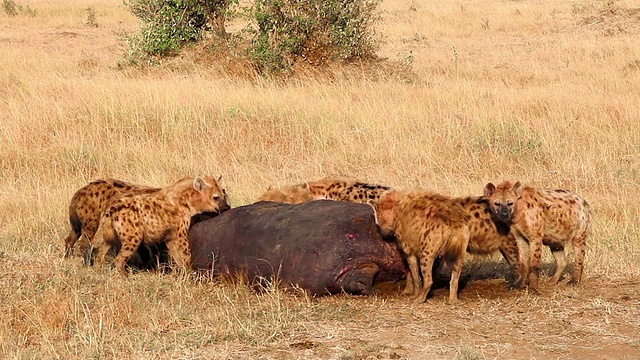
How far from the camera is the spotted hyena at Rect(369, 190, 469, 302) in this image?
5984 millimetres

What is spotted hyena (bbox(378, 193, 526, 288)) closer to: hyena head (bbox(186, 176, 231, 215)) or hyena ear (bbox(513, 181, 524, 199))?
hyena ear (bbox(513, 181, 524, 199))

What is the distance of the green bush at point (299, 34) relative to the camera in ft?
48.0

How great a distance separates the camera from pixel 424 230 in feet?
19.8

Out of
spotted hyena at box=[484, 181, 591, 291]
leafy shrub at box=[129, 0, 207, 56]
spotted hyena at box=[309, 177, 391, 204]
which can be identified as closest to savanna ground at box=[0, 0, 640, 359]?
spotted hyena at box=[484, 181, 591, 291]

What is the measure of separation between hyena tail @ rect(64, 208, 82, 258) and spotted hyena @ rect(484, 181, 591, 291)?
3.04 metres

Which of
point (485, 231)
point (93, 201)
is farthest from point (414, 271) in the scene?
point (93, 201)

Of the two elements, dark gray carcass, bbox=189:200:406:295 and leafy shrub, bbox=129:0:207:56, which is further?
leafy shrub, bbox=129:0:207:56

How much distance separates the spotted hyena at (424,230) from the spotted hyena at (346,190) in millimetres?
1039

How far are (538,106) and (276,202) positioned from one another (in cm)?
615

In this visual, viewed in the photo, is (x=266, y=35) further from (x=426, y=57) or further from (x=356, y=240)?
(x=356, y=240)

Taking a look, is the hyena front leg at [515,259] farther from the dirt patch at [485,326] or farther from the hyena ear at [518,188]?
the hyena ear at [518,188]

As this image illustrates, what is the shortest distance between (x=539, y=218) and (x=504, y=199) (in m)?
0.38

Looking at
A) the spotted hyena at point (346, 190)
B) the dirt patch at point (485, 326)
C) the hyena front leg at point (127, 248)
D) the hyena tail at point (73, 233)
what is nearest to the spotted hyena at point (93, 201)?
the hyena tail at point (73, 233)

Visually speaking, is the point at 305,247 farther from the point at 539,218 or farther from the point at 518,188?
the point at 539,218
